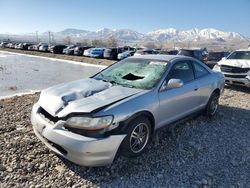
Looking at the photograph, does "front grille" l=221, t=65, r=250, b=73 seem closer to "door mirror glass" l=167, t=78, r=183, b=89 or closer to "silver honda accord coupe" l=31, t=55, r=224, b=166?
"silver honda accord coupe" l=31, t=55, r=224, b=166

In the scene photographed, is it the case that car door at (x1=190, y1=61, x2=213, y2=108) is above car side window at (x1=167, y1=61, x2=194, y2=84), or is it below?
below

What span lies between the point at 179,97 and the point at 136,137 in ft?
3.80

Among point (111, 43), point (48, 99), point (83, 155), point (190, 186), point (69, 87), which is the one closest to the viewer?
point (83, 155)

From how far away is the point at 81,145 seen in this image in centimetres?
283

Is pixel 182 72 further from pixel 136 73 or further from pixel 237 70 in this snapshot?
pixel 237 70

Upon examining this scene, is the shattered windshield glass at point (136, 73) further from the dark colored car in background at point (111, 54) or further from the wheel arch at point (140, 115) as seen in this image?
the dark colored car in background at point (111, 54)

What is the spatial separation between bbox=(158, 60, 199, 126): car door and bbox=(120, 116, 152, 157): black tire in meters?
0.34

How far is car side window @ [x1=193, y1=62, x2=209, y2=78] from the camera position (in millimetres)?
4867

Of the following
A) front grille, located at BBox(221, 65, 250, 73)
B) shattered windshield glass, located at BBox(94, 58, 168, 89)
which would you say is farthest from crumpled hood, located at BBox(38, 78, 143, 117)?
front grille, located at BBox(221, 65, 250, 73)

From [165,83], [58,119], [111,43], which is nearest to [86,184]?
[58,119]

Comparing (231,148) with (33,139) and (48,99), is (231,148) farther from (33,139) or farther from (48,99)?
(33,139)

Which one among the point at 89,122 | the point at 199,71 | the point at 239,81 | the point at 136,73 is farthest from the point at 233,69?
the point at 89,122

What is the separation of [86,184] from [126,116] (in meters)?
0.95

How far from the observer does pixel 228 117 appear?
5613 millimetres
